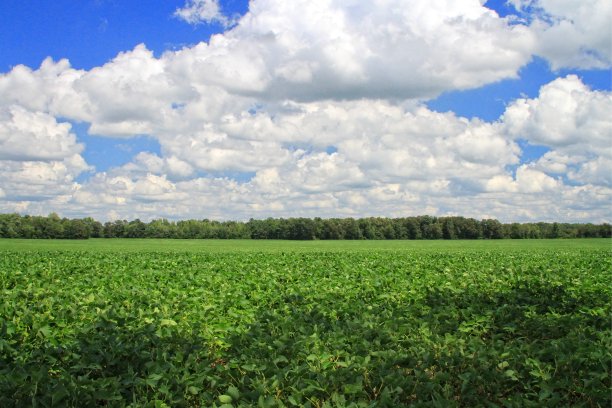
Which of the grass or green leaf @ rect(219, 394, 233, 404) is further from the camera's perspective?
the grass

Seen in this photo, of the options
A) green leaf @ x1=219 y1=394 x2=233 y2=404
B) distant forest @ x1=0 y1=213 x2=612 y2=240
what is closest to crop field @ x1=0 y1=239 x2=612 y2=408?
green leaf @ x1=219 y1=394 x2=233 y2=404

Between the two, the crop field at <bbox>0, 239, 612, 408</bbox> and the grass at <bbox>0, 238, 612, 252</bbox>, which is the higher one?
the crop field at <bbox>0, 239, 612, 408</bbox>

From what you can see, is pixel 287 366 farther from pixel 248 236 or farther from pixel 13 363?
pixel 248 236

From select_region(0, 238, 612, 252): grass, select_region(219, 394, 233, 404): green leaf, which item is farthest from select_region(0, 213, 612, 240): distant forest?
select_region(219, 394, 233, 404): green leaf

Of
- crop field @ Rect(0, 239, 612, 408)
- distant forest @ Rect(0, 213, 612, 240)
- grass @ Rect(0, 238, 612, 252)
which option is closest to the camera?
crop field @ Rect(0, 239, 612, 408)

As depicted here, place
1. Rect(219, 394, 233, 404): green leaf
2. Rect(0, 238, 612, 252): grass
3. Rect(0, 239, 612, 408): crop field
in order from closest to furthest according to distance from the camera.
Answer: Rect(219, 394, 233, 404): green leaf < Rect(0, 239, 612, 408): crop field < Rect(0, 238, 612, 252): grass

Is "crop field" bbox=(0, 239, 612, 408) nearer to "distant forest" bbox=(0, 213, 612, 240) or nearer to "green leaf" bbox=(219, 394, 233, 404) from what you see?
"green leaf" bbox=(219, 394, 233, 404)

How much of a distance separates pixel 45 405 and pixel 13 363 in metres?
2.23

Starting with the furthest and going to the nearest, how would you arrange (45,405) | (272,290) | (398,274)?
(398,274) < (272,290) < (45,405)

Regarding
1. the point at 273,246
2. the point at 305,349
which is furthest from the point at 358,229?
the point at 305,349

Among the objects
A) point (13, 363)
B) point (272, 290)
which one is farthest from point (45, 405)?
point (272, 290)

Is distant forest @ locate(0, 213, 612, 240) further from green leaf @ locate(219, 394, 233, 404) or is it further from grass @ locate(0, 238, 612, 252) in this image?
green leaf @ locate(219, 394, 233, 404)

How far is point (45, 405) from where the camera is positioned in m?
5.50

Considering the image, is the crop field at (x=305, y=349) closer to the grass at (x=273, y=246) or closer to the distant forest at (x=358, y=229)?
the grass at (x=273, y=246)
